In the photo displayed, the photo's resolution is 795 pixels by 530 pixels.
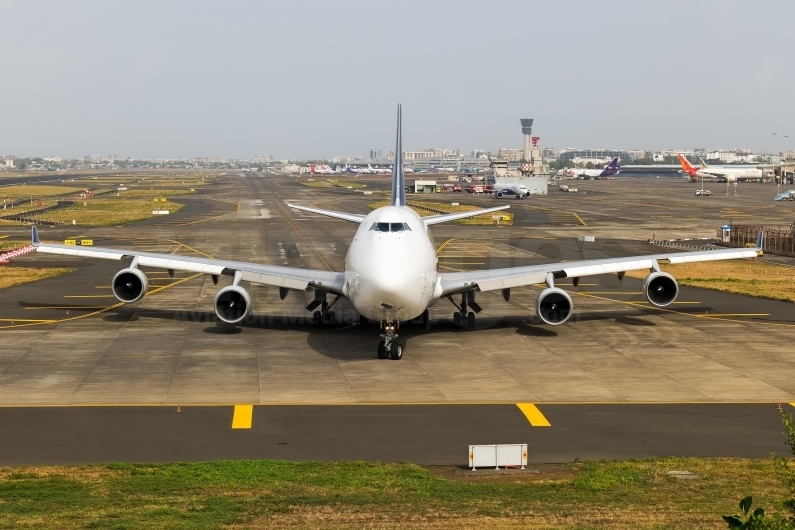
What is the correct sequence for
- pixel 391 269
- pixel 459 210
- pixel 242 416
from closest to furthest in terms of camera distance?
pixel 242 416 → pixel 391 269 → pixel 459 210

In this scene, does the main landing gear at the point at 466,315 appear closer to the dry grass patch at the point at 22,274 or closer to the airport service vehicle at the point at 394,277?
the airport service vehicle at the point at 394,277

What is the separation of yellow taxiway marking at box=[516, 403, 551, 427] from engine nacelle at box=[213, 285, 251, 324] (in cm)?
1546

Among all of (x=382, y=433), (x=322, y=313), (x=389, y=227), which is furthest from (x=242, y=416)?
(x=322, y=313)

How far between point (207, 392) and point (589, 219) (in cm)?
9963

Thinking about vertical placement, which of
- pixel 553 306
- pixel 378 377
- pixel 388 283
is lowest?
pixel 378 377

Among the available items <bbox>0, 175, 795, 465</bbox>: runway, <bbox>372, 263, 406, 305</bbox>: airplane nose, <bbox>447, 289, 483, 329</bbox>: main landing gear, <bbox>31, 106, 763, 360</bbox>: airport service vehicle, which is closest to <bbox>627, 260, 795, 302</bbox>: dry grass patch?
<bbox>0, 175, 795, 465</bbox>: runway

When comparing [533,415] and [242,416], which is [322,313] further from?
[533,415]

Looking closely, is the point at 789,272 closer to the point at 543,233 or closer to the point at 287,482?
the point at 543,233

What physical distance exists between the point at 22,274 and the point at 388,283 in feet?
129

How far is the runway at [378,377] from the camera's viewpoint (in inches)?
936

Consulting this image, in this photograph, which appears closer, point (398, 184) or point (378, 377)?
point (378, 377)

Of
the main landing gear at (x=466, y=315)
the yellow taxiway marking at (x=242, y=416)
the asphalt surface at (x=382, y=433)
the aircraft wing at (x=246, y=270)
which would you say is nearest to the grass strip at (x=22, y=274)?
the aircraft wing at (x=246, y=270)

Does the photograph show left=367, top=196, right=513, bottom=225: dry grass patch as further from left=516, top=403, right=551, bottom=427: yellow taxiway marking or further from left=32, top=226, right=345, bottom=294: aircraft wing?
left=516, top=403, right=551, bottom=427: yellow taxiway marking

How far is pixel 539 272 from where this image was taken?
40.2 m
